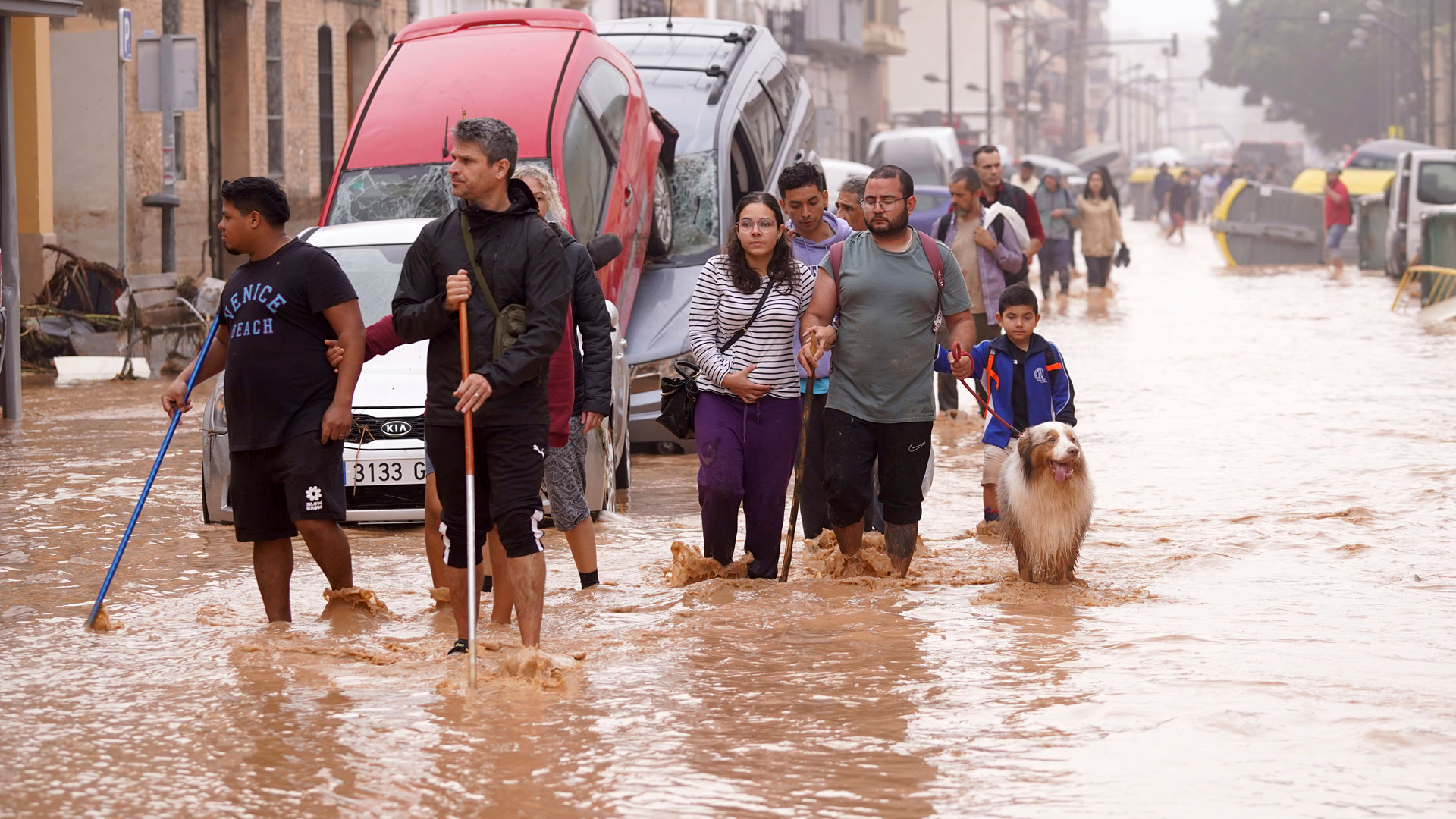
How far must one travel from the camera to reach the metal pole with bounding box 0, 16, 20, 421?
46.7 ft

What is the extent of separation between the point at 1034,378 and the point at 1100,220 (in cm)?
1634

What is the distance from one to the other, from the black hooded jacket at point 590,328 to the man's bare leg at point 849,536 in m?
1.47

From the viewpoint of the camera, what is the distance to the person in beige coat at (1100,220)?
24.3 meters

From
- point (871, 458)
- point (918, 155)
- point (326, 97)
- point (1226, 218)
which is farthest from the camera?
point (918, 155)

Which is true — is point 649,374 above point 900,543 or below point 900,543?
above

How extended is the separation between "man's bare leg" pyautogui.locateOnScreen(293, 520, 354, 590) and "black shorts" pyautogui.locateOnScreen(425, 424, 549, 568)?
78cm

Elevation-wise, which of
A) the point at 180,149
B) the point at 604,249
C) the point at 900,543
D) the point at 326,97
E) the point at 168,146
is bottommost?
the point at 900,543

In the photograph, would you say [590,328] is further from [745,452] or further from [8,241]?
[8,241]

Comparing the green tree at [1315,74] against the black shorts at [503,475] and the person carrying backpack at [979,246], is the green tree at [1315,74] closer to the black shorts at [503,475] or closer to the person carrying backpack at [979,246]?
the person carrying backpack at [979,246]

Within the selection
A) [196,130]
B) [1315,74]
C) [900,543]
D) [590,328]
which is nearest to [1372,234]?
[196,130]

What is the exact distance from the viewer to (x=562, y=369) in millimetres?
7242

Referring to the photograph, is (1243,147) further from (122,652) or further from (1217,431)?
(122,652)

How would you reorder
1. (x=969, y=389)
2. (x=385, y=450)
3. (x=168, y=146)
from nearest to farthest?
(x=969, y=389), (x=385, y=450), (x=168, y=146)

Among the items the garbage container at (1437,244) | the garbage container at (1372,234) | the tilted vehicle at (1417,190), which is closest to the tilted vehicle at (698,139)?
the garbage container at (1437,244)
